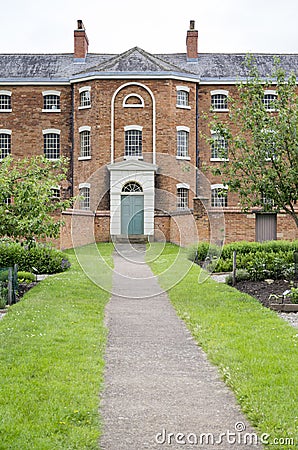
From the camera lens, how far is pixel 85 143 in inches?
1446

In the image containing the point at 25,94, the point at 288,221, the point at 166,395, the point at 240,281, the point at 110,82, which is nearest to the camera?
the point at 166,395

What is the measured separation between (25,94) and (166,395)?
33.2m

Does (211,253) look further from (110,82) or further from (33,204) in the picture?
(110,82)

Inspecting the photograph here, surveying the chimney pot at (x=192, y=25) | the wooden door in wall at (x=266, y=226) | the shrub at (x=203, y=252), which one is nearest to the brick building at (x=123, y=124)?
the chimney pot at (x=192, y=25)

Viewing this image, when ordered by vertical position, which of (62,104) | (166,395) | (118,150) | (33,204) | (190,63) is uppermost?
(190,63)

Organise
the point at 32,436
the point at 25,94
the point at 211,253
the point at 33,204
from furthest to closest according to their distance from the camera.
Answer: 1. the point at 25,94
2. the point at 211,253
3. the point at 33,204
4. the point at 32,436

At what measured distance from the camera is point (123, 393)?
7.27 m

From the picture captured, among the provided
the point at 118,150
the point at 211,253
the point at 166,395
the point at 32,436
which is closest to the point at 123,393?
the point at 166,395

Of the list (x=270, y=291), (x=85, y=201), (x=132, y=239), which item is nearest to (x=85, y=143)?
(x=85, y=201)

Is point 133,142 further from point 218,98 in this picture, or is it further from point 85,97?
point 218,98

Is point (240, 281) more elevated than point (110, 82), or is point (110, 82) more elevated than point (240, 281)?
point (110, 82)

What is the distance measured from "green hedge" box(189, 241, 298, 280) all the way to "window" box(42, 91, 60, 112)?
17.3 meters

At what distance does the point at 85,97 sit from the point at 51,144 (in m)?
3.55

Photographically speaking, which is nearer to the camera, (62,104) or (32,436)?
(32,436)
